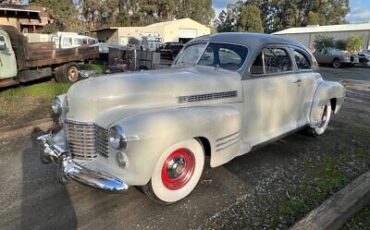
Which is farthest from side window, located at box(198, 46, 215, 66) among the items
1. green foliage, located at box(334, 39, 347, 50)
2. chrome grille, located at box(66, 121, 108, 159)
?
green foliage, located at box(334, 39, 347, 50)

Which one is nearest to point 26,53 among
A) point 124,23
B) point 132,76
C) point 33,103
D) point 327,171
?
point 33,103

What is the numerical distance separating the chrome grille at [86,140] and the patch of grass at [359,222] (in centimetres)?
256

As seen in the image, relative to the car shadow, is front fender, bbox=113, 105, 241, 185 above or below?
above

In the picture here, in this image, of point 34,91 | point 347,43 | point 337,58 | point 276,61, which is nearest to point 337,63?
point 337,58

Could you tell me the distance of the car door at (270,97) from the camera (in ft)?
14.0

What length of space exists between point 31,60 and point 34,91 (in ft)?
3.57

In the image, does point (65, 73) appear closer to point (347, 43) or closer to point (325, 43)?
point (347, 43)

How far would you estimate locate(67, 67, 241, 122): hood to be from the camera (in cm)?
335

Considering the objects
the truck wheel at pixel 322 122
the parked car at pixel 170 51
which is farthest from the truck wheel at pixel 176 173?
the parked car at pixel 170 51

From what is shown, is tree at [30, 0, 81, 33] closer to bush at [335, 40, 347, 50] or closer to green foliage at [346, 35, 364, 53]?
bush at [335, 40, 347, 50]

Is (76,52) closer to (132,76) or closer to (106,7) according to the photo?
(132,76)

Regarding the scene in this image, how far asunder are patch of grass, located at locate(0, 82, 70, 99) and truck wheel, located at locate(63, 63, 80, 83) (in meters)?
0.89

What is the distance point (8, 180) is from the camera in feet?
13.3

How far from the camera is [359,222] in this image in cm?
320
